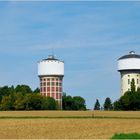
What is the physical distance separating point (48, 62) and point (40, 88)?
589 inches

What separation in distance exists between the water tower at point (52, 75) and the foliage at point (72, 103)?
2.52m

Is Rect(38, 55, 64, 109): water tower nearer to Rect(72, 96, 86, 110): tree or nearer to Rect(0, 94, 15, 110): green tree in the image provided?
Rect(72, 96, 86, 110): tree

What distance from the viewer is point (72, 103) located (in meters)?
163

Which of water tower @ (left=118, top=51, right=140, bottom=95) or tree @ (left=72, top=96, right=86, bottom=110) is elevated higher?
water tower @ (left=118, top=51, right=140, bottom=95)

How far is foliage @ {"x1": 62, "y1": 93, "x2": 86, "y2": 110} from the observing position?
160 m

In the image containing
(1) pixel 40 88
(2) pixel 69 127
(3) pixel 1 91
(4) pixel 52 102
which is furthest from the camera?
(1) pixel 40 88

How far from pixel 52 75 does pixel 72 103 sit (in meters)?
14.1

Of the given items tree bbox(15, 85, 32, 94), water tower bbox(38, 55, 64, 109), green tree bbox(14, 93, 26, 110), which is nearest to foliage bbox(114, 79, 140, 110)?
green tree bbox(14, 93, 26, 110)

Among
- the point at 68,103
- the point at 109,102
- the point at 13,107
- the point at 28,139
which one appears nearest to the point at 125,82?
the point at 109,102

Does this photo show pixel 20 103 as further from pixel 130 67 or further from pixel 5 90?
pixel 130 67

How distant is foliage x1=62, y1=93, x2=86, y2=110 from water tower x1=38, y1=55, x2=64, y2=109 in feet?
8.26

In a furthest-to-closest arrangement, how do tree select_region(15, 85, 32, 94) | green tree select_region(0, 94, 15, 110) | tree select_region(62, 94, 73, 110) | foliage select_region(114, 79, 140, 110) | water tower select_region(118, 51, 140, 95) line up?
water tower select_region(118, 51, 140, 95)
tree select_region(62, 94, 73, 110)
tree select_region(15, 85, 32, 94)
green tree select_region(0, 94, 15, 110)
foliage select_region(114, 79, 140, 110)

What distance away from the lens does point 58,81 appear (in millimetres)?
175625

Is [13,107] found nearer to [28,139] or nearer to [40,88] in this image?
[40,88]
